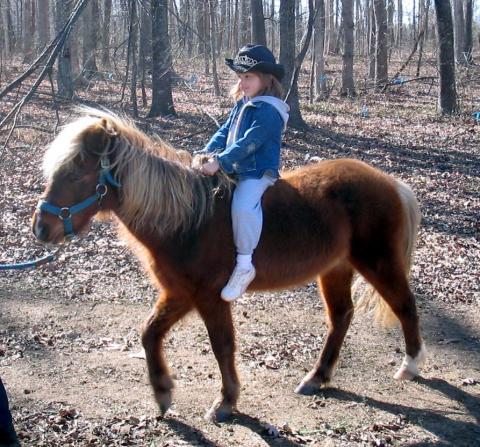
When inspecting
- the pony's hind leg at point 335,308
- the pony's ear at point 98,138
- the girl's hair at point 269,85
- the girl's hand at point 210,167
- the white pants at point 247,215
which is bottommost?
the pony's hind leg at point 335,308

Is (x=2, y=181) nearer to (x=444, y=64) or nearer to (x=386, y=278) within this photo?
(x=386, y=278)

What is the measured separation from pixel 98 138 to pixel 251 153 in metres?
1.00

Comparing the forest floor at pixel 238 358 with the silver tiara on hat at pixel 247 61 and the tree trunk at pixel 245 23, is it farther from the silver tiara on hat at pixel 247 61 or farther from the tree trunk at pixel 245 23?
the tree trunk at pixel 245 23

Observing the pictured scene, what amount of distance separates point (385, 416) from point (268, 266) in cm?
135

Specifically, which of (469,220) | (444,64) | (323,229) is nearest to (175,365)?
(323,229)

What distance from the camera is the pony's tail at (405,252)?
4.88 m

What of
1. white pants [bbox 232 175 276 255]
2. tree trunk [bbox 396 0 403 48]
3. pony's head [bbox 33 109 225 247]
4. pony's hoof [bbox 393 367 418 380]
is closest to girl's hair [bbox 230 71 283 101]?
white pants [bbox 232 175 276 255]

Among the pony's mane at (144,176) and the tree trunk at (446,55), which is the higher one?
the tree trunk at (446,55)

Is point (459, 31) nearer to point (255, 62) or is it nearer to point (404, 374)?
point (404, 374)

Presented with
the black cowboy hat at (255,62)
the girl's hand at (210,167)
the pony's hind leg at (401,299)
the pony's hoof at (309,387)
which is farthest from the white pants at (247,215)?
the pony's hoof at (309,387)

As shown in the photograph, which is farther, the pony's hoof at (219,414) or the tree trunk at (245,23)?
the tree trunk at (245,23)

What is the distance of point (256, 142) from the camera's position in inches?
159

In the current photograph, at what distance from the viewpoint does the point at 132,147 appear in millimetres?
3840

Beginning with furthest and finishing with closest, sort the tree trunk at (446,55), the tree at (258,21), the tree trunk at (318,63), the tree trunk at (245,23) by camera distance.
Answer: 1. the tree trunk at (245,23)
2. the tree trunk at (318,63)
3. the tree trunk at (446,55)
4. the tree at (258,21)
